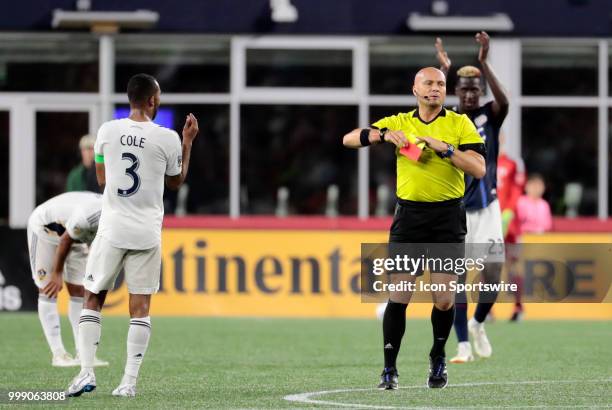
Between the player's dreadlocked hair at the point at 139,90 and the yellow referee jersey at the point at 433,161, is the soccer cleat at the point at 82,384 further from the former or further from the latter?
the yellow referee jersey at the point at 433,161

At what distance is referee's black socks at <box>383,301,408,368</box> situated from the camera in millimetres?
9953

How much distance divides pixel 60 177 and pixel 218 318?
5.12 metres

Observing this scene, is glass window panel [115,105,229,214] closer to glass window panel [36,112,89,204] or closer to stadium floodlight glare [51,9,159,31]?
glass window panel [36,112,89,204]

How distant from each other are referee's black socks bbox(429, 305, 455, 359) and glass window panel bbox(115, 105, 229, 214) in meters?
12.8

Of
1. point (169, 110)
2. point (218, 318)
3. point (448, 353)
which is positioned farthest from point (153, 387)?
point (169, 110)

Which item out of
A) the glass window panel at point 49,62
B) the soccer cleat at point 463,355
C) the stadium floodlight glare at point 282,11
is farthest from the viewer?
the glass window panel at point 49,62

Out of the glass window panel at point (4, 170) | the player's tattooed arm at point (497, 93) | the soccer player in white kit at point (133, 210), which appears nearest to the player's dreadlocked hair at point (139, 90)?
the soccer player in white kit at point (133, 210)

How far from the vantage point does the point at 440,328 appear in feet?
33.4

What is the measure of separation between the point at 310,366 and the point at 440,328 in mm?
2321

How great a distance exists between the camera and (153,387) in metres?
10.4

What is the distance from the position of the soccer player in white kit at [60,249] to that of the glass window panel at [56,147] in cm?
1057

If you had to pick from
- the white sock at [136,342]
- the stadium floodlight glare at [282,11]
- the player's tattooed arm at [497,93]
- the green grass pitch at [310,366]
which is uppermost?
the stadium floodlight glare at [282,11]

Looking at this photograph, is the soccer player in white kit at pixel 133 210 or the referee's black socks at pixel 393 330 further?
the referee's black socks at pixel 393 330

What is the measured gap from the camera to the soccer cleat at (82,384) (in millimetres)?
A: 9453
